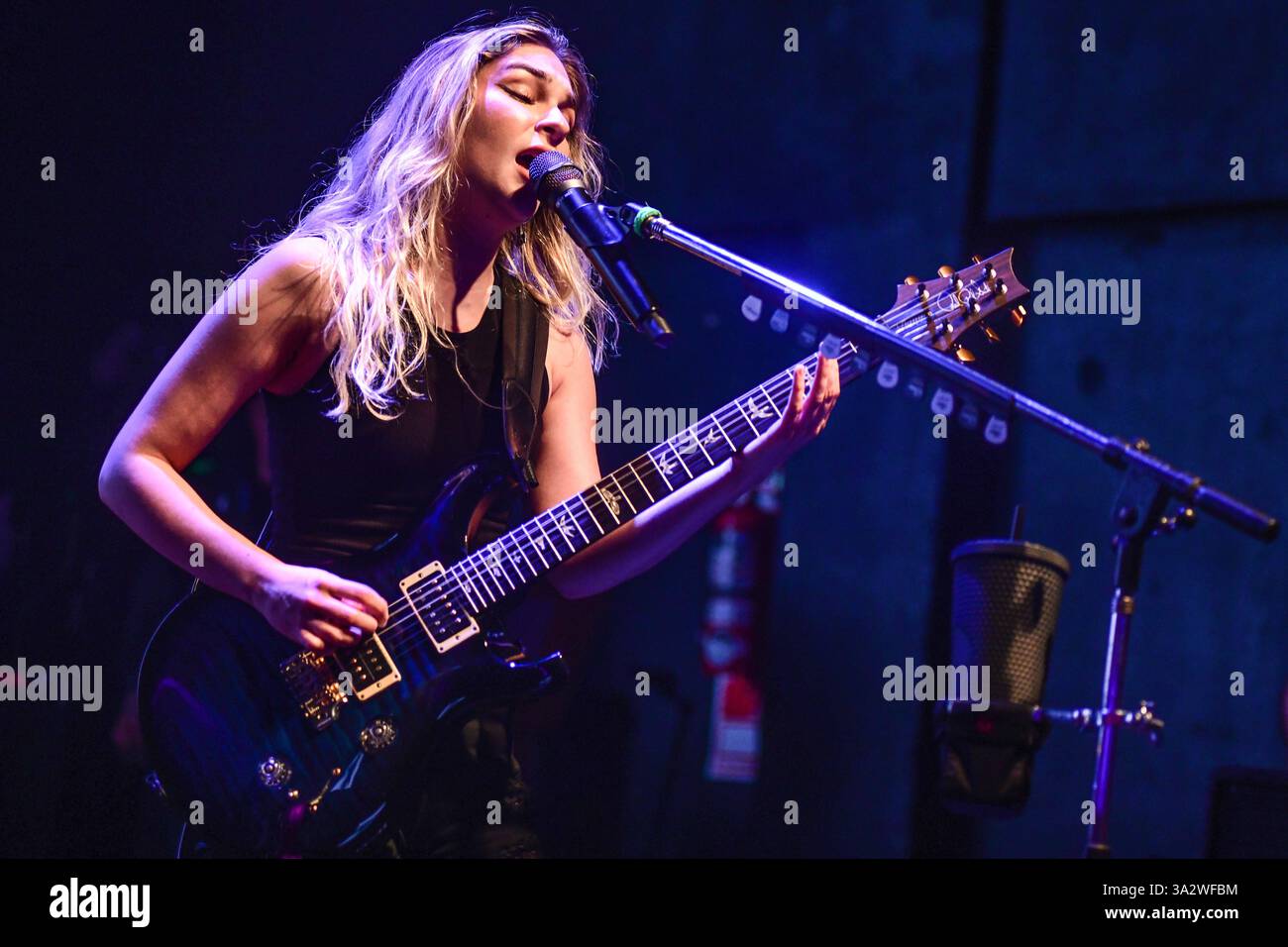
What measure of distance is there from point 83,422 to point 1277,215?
3766 millimetres

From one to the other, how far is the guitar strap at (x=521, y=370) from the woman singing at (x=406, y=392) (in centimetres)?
2

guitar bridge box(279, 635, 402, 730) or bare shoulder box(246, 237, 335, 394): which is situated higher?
bare shoulder box(246, 237, 335, 394)

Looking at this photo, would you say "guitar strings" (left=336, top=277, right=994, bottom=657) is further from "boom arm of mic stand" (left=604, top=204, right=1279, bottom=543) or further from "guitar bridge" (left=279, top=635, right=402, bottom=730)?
"boom arm of mic stand" (left=604, top=204, right=1279, bottom=543)

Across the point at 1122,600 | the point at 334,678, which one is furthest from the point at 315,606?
the point at 1122,600

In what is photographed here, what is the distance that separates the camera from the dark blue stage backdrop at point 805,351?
371cm

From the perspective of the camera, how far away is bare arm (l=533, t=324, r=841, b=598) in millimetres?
2223

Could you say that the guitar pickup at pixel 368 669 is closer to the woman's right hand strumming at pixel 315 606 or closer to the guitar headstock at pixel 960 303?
the woman's right hand strumming at pixel 315 606

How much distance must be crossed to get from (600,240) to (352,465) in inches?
28.3

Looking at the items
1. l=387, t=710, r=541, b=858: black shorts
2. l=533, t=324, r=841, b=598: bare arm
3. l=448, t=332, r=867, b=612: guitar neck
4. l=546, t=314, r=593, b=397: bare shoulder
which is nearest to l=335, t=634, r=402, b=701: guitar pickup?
l=387, t=710, r=541, b=858: black shorts

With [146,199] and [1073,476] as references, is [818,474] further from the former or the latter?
[146,199]

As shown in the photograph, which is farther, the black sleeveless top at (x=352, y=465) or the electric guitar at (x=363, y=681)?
the black sleeveless top at (x=352, y=465)

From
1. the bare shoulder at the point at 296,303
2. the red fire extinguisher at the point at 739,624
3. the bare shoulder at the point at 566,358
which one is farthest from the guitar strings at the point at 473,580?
the red fire extinguisher at the point at 739,624

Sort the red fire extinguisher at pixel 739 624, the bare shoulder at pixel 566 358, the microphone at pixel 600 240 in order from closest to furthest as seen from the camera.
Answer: the microphone at pixel 600 240
the bare shoulder at pixel 566 358
the red fire extinguisher at pixel 739 624
